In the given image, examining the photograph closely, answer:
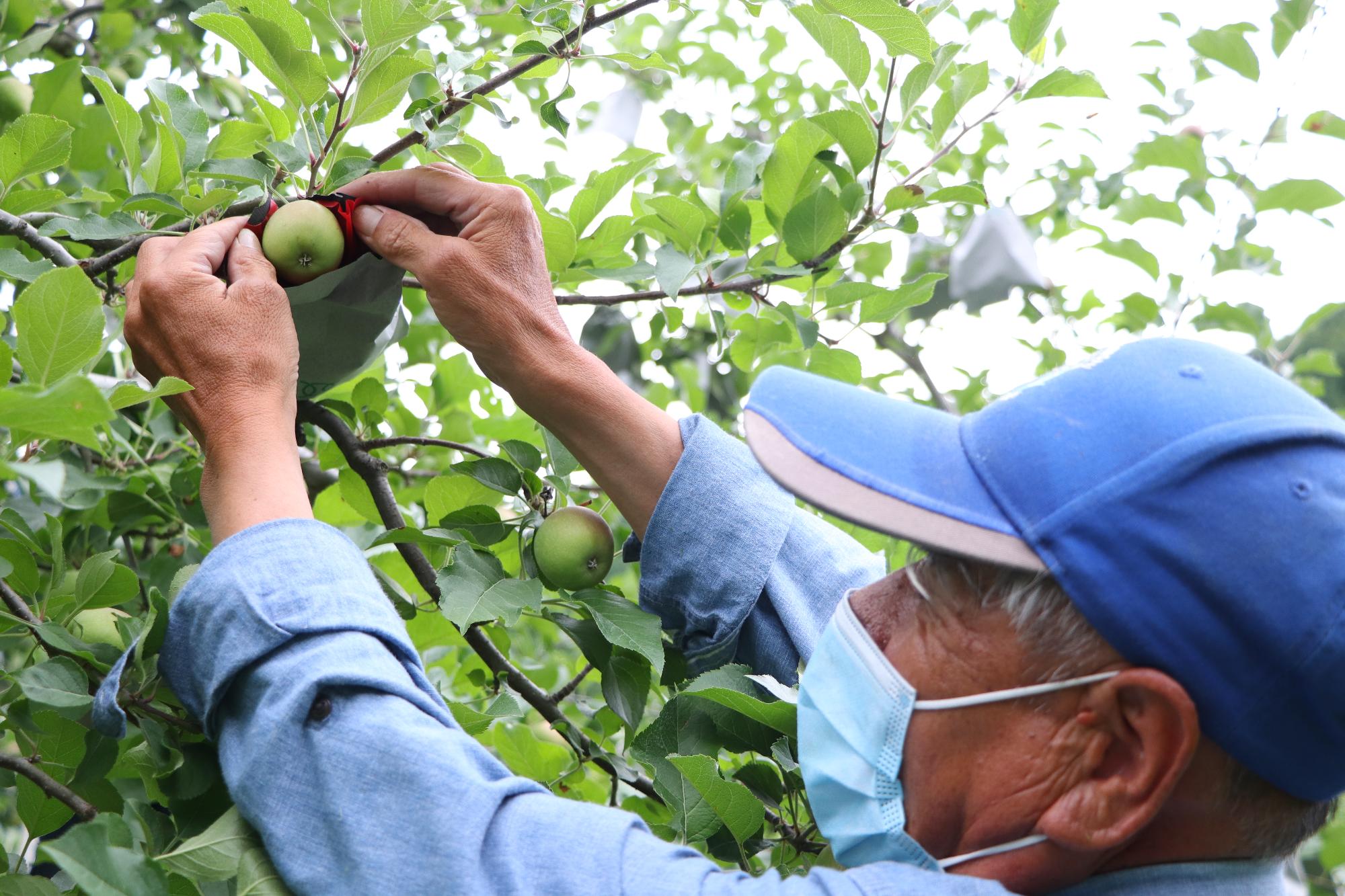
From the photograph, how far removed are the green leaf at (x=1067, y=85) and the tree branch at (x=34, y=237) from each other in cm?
128

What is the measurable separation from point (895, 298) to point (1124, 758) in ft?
2.79

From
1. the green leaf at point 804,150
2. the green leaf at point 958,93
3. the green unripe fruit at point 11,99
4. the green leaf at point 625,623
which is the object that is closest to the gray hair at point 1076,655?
the green leaf at point 625,623

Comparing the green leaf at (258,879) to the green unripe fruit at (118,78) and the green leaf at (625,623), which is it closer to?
the green leaf at (625,623)

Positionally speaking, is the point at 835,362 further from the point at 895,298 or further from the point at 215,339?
the point at 215,339

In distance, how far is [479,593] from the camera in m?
1.27

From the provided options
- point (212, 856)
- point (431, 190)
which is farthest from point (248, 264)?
point (212, 856)

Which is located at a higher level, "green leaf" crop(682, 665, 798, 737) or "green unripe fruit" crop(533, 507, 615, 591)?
"green unripe fruit" crop(533, 507, 615, 591)

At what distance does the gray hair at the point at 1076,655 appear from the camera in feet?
3.09

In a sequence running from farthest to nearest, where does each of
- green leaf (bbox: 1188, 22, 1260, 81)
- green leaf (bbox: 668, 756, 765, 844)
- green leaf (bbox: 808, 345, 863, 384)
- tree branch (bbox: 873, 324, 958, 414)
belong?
tree branch (bbox: 873, 324, 958, 414) → green leaf (bbox: 1188, 22, 1260, 81) → green leaf (bbox: 808, 345, 863, 384) → green leaf (bbox: 668, 756, 765, 844)

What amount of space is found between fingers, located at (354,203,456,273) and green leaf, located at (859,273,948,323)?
0.65 m

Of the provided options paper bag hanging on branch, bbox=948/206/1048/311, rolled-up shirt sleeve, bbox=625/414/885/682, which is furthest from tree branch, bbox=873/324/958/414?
rolled-up shirt sleeve, bbox=625/414/885/682

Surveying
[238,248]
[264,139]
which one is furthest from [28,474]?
[264,139]

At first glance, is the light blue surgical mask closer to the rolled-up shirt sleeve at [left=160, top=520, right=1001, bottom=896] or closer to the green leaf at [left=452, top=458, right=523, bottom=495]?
the rolled-up shirt sleeve at [left=160, top=520, right=1001, bottom=896]

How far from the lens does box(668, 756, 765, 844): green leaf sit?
3.84 ft
